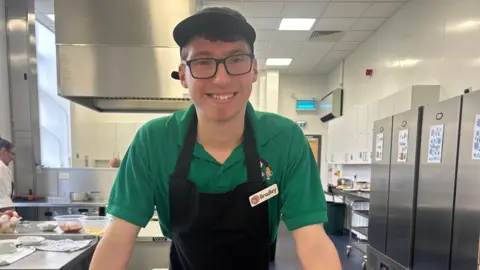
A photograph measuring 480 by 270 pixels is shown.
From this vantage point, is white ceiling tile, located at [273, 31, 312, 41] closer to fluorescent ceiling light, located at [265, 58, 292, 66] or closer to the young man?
fluorescent ceiling light, located at [265, 58, 292, 66]

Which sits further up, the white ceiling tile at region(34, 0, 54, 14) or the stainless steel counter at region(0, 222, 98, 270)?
the white ceiling tile at region(34, 0, 54, 14)

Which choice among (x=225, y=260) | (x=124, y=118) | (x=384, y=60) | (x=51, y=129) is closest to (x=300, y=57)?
(x=384, y=60)

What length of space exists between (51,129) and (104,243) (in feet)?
16.7

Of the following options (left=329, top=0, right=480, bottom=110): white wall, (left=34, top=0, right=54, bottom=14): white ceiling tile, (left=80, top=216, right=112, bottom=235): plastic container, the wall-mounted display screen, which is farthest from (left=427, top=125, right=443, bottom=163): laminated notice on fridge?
the wall-mounted display screen

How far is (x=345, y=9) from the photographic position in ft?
13.2

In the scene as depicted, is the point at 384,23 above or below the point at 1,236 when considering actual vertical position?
above

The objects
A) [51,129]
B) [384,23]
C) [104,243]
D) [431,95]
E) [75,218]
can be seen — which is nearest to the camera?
[104,243]

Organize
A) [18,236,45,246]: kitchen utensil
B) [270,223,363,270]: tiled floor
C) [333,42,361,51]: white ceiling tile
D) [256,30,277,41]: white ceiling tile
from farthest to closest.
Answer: [333,42,361,51]: white ceiling tile
[256,30,277,41]: white ceiling tile
[270,223,363,270]: tiled floor
[18,236,45,246]: kitchen utensil

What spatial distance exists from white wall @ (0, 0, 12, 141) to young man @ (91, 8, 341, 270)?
3213 millimetres

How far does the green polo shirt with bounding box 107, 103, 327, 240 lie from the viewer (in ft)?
2.73

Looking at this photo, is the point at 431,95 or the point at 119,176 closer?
the point at 119,176

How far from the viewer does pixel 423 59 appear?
352 cm

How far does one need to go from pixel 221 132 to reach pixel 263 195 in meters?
0.21

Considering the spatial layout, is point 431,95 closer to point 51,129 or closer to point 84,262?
point 84,262
